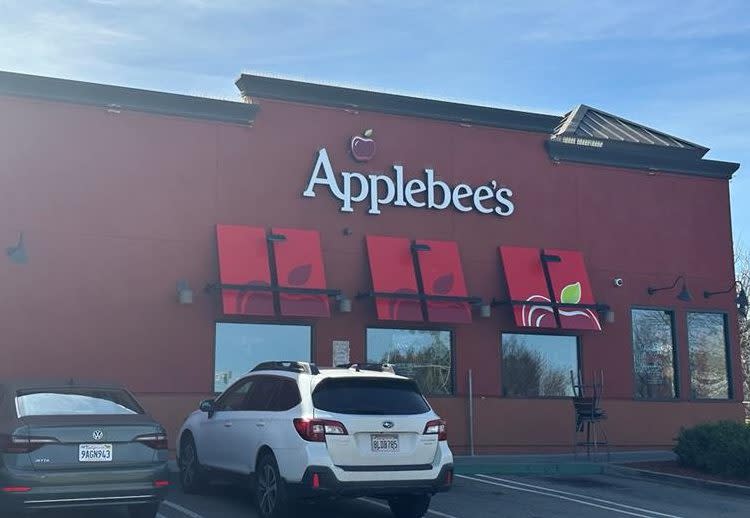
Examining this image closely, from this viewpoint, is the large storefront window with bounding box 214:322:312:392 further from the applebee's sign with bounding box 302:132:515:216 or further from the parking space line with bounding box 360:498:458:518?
the parking space line with bounding box 360:498:458:518

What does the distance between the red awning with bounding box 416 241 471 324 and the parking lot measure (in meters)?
3.70

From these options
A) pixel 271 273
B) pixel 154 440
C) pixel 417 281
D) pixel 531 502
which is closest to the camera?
pixel 154 440

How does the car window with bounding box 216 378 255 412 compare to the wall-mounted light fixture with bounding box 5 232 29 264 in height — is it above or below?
below

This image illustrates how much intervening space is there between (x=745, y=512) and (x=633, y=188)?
10231mm

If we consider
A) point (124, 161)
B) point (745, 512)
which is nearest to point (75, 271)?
point (124, 161)

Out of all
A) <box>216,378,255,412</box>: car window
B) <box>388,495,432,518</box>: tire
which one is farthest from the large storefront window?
<box>388,495,432,518</box>: tire

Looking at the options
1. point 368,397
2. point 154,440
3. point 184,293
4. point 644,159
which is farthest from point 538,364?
point 154,440

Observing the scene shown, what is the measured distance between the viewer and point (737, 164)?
22906 millimetres

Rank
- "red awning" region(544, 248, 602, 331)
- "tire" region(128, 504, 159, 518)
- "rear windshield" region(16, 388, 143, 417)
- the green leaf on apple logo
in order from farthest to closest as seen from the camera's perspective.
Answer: the green leaf on apple logo, "red awning" region(544, 248, 602, 331), "tire" region(128, 504, 159, 518), "rear windshield" region(16, 388, 143, 417)

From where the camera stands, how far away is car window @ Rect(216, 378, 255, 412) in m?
11.9

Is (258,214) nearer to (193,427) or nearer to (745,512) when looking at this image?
(193,427)

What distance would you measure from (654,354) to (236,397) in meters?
12.1

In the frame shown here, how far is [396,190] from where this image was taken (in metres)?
19.5

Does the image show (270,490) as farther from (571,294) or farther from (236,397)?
(571,294)
